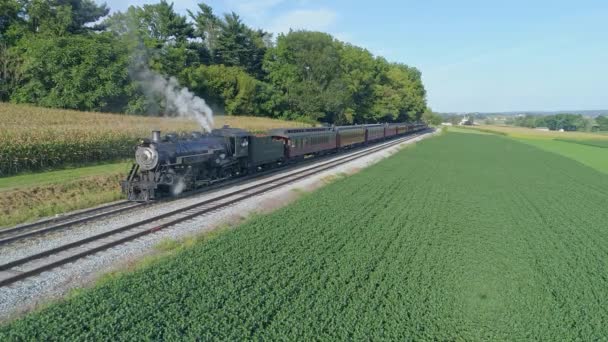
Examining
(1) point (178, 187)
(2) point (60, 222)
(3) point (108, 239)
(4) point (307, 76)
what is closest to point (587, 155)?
(4) point (307, 76)

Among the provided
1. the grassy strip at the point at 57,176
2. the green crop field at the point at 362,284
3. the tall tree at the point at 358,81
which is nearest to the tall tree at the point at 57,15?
the grassy strip at the point at 57,176

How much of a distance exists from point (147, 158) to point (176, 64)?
116 feet

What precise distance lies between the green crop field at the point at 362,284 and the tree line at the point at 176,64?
1174 inches

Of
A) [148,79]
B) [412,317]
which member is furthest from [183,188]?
[148,79]

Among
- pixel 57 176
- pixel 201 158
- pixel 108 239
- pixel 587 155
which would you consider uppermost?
pixel 201 158

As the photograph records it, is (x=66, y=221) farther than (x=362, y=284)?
Yes

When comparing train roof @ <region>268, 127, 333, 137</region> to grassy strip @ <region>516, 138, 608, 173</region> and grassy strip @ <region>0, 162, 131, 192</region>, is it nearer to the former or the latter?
grassy strip @ <region>0, 162, 131, 192</region>

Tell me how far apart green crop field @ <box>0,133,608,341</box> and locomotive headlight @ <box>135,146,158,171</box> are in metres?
5.34

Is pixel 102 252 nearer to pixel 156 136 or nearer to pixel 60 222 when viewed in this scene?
pixel 60 222

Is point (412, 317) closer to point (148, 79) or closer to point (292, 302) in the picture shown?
point (292, 302)

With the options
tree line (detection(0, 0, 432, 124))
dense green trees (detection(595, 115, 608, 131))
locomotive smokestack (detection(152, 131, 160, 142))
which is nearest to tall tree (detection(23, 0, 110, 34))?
tree line (detection(0, 0, 432, 124))

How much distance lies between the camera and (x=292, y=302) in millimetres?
8047

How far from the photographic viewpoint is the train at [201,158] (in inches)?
669

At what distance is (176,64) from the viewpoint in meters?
49.1
